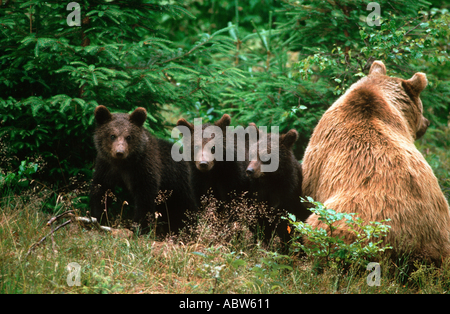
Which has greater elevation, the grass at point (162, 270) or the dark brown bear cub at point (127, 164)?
the dark brown bear cub at point (127, 164)

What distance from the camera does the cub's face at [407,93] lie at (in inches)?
199

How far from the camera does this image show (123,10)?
19.4ft

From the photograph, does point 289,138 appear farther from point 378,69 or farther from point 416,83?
point 416,83

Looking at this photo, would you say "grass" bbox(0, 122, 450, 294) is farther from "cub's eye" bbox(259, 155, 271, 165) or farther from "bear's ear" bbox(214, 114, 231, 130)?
"bear's ear" bbox(214, 114, 231, 130)

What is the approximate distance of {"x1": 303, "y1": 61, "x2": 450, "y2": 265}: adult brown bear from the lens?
397cm

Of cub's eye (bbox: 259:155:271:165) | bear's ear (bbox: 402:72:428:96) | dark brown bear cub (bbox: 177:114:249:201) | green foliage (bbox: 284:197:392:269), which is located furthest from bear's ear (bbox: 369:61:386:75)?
green foliage (bbox: 284:197:392:269)

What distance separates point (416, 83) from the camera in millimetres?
5109

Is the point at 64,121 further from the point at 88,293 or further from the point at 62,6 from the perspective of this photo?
the point at 88,293

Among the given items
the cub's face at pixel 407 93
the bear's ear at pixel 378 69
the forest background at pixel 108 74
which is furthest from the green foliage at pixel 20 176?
the bear's ear at pixel 378 69

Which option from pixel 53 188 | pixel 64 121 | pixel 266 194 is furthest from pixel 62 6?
pixel 266 194

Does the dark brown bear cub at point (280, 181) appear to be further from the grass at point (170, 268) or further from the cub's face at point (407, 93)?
the cub's face at point (407, 93)

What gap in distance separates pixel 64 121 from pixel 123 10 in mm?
1752

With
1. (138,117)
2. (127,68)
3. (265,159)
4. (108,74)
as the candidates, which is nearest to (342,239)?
(265,159)

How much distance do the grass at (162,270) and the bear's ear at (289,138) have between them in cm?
142
